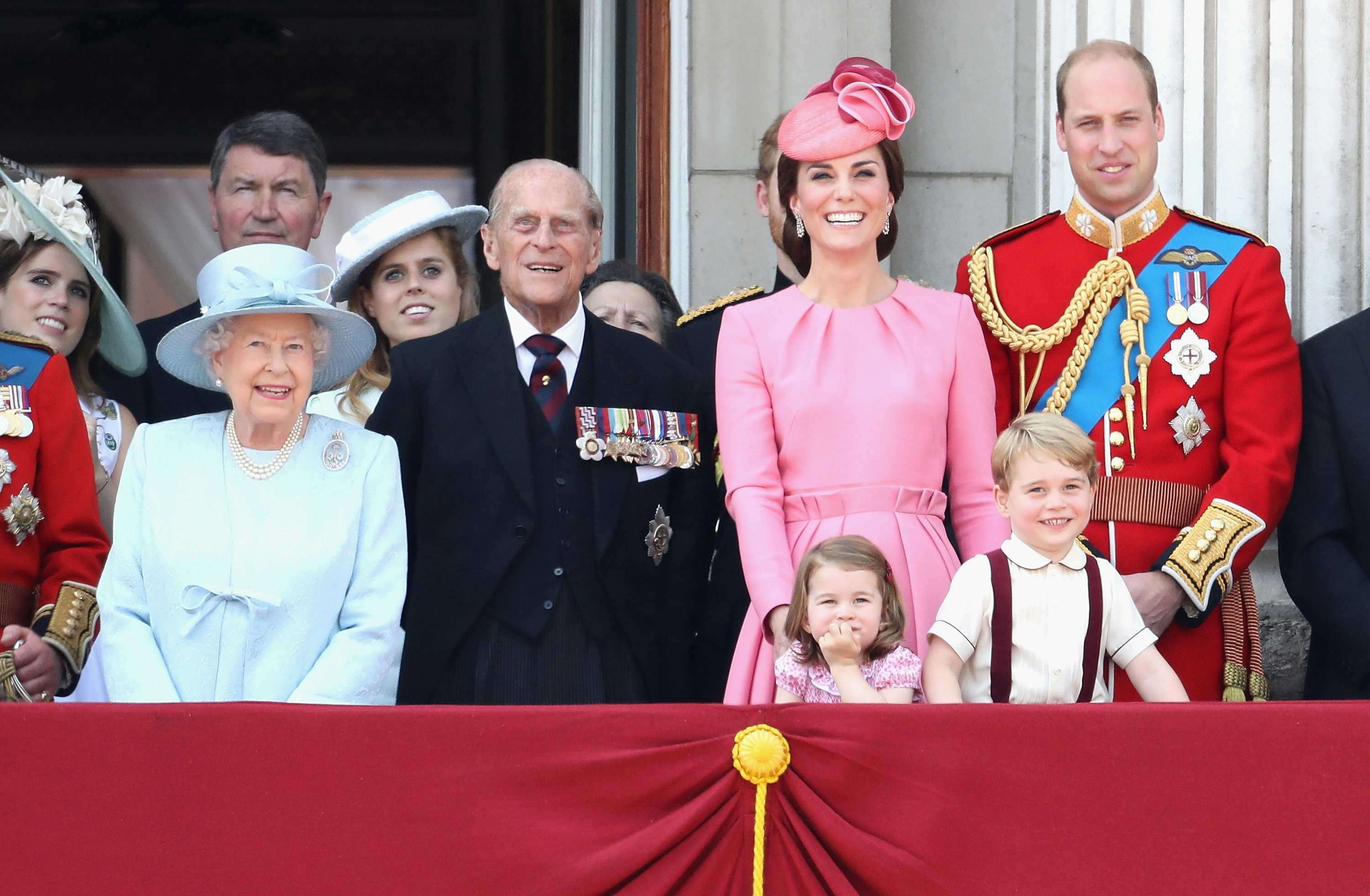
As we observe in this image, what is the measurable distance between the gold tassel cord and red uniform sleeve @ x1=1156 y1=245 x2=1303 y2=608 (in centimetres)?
105

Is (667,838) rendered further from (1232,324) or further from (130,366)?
(130,366)

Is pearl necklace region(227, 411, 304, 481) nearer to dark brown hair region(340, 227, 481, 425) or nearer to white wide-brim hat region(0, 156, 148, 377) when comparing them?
dark brown hair region(340, 227, 481, 425)

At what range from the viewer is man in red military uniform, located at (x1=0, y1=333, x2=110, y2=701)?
361 centimetres

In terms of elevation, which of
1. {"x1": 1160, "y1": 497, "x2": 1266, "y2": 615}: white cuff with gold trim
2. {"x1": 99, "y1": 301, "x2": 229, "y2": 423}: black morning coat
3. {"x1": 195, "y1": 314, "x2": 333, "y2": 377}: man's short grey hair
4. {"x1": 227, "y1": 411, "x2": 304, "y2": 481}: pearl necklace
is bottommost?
{"x1": 1160, "y1": 497, "x2": 1266, "y2": 615}: white cuff with gold trim

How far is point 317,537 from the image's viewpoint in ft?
10.6

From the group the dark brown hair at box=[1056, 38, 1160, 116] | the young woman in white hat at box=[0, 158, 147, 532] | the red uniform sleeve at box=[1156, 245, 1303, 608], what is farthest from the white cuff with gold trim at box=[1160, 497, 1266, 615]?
the young woman in white hat at box=[0, 158, 147, 532]

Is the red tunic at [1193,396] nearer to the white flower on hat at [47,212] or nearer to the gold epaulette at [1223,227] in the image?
the gold epaulette at [1223,227]

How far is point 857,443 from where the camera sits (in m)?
3.24

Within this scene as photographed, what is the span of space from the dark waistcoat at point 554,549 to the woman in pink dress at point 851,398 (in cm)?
34

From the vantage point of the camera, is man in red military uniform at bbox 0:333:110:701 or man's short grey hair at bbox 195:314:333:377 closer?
man's short grey hair at bbox 195:314:333:377

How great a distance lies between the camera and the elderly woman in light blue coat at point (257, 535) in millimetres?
3166

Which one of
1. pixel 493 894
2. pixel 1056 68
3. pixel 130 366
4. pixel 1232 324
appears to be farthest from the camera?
pixel 1056 68

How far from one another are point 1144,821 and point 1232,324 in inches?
51.3

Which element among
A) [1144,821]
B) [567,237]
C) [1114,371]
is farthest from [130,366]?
[1144,821]
